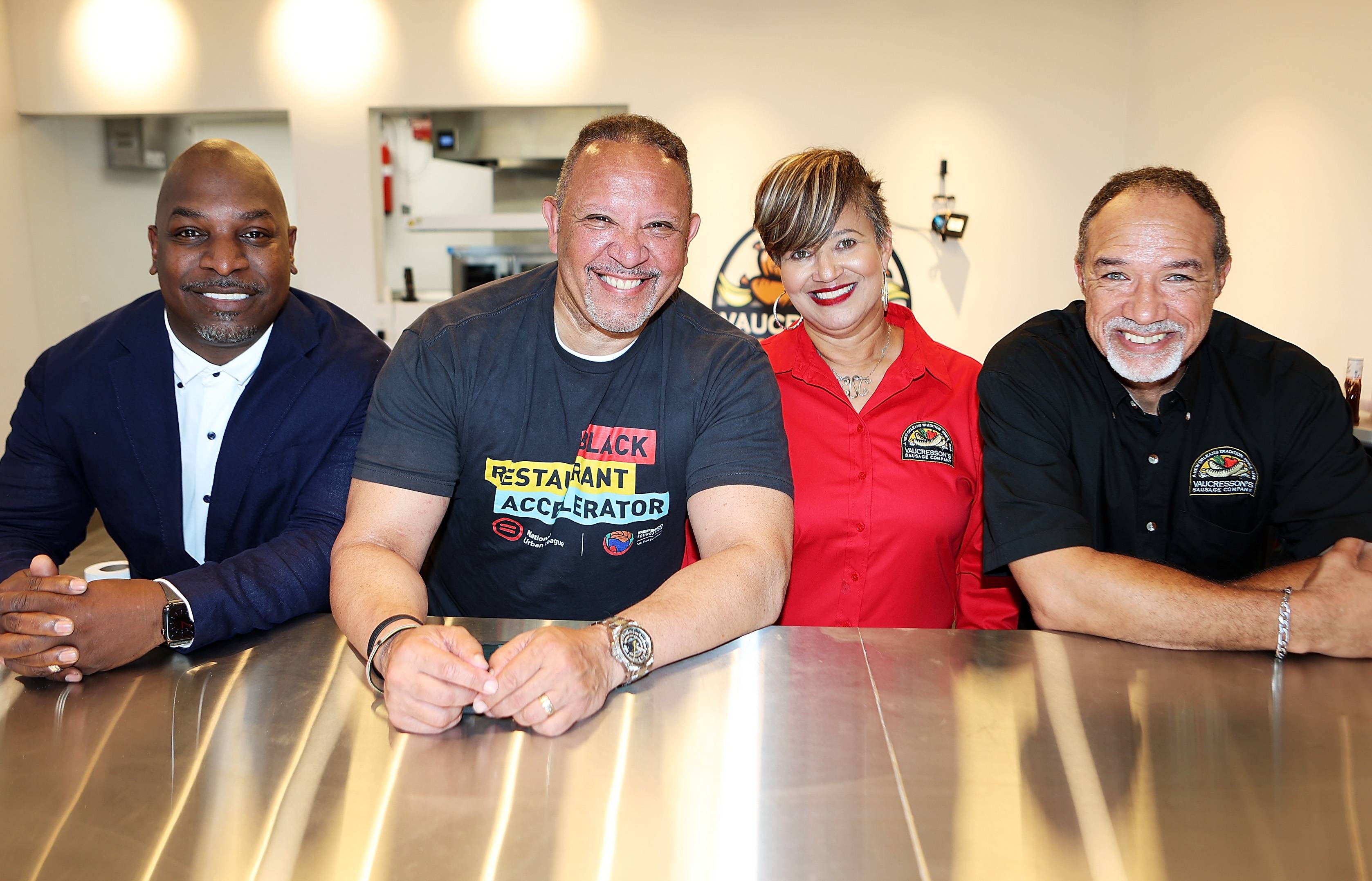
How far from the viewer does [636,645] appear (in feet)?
4.19

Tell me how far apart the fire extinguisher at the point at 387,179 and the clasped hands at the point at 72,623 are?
16.0ft

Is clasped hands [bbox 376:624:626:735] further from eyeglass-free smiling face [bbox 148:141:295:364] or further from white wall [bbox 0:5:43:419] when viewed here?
white wall [bbox 0:5:43:419]

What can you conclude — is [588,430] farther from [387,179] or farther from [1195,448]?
[387,179]

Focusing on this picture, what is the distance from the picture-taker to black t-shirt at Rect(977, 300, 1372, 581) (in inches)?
69.6

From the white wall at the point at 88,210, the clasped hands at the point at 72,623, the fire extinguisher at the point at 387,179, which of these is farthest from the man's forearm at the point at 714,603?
the white wall at the point at 88,210

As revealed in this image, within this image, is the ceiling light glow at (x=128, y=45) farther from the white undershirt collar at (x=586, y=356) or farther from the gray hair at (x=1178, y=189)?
the gray hair at (x=1178, y=189)

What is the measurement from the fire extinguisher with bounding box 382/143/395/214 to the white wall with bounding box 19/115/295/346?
0.67m

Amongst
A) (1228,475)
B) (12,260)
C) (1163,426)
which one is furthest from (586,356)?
(12,260)

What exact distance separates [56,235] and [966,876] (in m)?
6.74

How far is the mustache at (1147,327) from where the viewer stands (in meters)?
1.76

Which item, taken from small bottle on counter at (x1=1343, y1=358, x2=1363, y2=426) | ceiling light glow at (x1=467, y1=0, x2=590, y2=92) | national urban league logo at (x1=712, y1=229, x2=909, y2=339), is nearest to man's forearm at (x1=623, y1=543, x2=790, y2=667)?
small bottle on counter at (x1=1343, y1=358, x2=1363, y2=426)

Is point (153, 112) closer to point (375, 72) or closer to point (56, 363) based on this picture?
point (375, 72)

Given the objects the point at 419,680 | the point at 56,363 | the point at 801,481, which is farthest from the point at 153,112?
the point at 419,680

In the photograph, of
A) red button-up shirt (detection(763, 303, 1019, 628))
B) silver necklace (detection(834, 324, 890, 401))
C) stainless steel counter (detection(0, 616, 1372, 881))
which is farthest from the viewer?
silver necklace (detection(834, 324, 890, 401))
